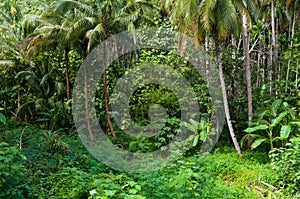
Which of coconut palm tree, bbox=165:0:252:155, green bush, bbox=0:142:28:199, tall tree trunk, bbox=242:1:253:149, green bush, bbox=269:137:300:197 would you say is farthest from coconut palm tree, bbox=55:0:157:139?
green bush, bbox=269:137:300:197

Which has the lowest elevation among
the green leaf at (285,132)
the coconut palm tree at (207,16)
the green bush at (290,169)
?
the green bush at (290,169)

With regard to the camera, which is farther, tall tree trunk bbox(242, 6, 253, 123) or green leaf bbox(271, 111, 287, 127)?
tall tree trunk bbox(242, 6, 253, 123)

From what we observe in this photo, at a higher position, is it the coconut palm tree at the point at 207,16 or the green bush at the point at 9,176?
the coconut palm tree at the point at 207,16

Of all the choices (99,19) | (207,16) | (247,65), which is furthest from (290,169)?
(99,19)

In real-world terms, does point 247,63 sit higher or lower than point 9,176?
higher

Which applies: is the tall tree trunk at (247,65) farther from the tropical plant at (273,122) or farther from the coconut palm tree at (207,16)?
the coconut palm tree at (207,16)

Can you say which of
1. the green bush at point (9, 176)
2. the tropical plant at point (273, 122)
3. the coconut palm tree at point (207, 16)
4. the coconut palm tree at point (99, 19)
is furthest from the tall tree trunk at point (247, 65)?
the green bush at point (9, 176)

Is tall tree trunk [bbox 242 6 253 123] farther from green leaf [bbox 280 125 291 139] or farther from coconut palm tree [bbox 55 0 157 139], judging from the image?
coconut palm tree [bbox 55 0 157 139]

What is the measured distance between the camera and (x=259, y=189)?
6289mm

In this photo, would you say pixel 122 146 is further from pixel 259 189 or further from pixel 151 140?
pixel 259 189

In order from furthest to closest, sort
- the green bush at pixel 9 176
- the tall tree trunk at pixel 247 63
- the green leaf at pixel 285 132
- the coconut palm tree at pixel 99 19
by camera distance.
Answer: the coconut palm tree at pixel 99 19 → the tall tree trunk at pixel 247 63 → the green leaf at pixel 285 132 → the green bush at pixel 9 176

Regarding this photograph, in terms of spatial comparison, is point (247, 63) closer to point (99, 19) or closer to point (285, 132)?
point (285, 132)

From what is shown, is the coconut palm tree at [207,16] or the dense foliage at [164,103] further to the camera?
the coconut palm tree at [207,16]

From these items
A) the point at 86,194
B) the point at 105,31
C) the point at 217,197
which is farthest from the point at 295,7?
the point at 86,194
